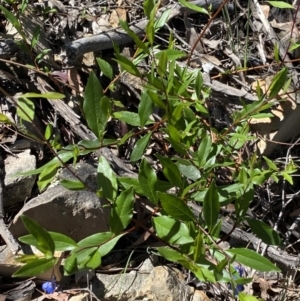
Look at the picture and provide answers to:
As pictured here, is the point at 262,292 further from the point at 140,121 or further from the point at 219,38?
the point at 219,38

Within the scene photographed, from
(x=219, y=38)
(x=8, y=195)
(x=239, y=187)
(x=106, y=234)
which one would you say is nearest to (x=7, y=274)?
(x=8, y=195)

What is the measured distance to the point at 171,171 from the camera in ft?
5.94

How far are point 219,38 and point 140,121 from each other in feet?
4.36

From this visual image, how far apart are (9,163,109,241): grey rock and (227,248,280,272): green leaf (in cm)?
82

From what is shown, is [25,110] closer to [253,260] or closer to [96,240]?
[96,240]

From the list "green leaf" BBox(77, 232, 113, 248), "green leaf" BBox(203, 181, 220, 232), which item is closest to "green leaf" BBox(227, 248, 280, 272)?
"green leaf" BBox(203, 181, 220, 232)

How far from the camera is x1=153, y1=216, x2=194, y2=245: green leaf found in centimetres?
179

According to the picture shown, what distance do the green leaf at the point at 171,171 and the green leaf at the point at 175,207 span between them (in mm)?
154

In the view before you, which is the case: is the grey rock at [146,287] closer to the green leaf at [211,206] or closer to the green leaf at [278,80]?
the green leaf at [211,206]

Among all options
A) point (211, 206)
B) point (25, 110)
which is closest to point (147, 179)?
point (211, 206)

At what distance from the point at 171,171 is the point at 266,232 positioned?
1.46 ft

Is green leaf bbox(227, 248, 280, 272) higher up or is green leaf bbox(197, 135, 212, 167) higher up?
green leaf bbox(197, 135, 212, 167)

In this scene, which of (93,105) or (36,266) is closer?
(36,266)

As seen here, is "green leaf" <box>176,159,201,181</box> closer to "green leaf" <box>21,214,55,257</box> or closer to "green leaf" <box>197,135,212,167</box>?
"green leaf" <box>197,135,212,167</box>
